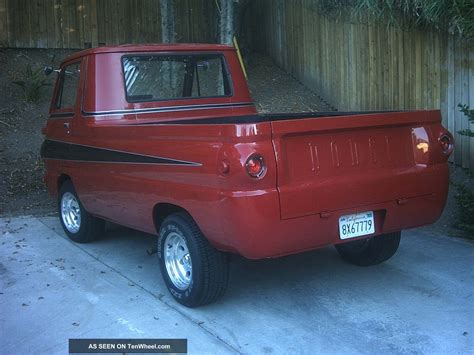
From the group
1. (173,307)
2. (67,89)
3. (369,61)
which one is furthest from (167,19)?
(173,307)

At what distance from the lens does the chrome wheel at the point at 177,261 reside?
4500 millimetres

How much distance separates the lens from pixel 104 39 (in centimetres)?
1291

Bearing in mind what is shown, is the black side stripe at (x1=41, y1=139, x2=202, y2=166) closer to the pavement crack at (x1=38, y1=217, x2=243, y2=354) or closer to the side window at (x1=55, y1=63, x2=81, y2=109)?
the side window at (x1=55, y1=63, x2=81, y2=109)

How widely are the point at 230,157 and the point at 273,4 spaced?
982 cm

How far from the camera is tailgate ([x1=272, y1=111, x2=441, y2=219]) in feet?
12.8

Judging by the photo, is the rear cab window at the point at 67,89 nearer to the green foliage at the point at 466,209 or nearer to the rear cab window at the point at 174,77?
the rear cab window at the point at 174,77

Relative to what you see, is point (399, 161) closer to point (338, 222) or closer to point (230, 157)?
point (338, 222)

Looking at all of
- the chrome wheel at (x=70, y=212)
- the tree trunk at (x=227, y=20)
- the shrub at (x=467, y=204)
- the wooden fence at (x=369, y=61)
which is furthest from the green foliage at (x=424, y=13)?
the chrome wheel at (x=70, y=212)

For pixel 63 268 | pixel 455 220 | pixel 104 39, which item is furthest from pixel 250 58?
pixel 63 268

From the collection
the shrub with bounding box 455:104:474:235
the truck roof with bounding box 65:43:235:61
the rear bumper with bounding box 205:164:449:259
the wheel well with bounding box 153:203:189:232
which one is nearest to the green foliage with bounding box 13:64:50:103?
the truck roof with bounding box 65:43:235:61

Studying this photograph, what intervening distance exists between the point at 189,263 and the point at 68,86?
2847 millimetres

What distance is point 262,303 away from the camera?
15.2 feet

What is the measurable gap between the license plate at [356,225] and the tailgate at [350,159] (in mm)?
112

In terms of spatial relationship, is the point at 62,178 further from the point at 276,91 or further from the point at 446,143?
the point at 276,91
